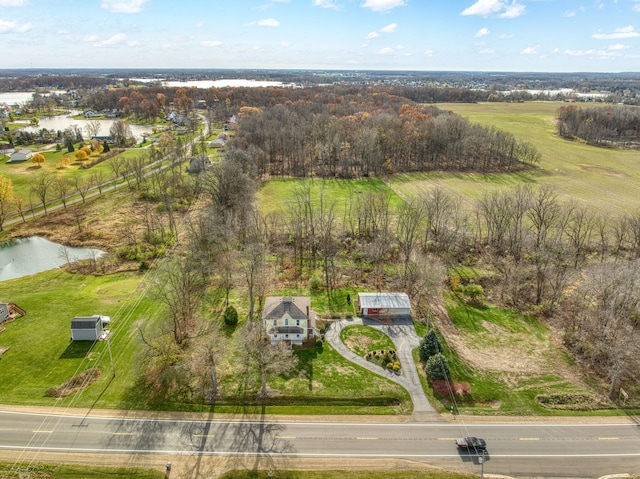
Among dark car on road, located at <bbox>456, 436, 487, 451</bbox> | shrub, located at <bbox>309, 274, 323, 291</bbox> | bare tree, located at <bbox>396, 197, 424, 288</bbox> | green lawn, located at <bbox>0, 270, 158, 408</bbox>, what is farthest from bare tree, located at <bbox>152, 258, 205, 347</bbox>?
bare tree, located at <bbox>396, 197, 424, 288</bbox>

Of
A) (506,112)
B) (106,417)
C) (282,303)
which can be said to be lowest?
(106,417)

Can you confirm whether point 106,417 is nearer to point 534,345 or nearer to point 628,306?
point 534,345

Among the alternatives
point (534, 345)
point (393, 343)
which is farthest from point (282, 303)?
point (534, 345)

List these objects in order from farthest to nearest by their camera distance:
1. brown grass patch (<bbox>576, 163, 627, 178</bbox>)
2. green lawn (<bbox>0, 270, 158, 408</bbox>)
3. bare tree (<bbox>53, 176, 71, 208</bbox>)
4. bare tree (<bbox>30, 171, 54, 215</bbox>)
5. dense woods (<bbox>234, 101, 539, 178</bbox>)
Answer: dense woods (<bbox>234, 101, 539, 178</bbox>) < brown grass patch (<bbox>576, 163, 627, 178</bbox>) < bare tree (<bbox>53, 176, 71, 208</bbox>) < bare tree (<bbox>30, 171, 54, 215</bbox>) < green lawn (<bbox>0, 270, 158, 408</bbox>)

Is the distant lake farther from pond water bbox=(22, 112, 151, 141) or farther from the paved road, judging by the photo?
the paved road

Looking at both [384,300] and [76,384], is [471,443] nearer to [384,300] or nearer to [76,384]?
[384,300]
